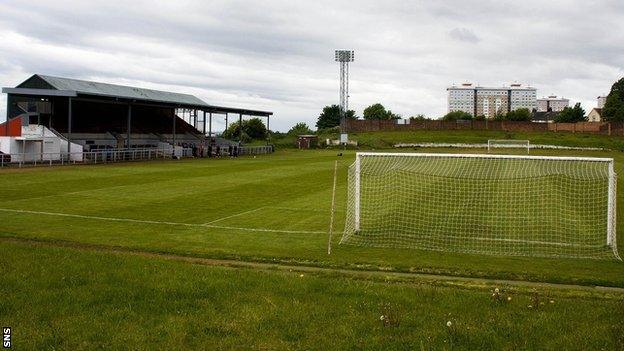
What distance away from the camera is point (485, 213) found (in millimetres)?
19344

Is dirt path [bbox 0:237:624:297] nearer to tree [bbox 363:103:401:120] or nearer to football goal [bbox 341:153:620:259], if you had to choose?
football goal [bbox 341:153:620:259]

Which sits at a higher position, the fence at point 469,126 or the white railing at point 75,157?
the fence at point 469,126

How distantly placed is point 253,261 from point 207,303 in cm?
402

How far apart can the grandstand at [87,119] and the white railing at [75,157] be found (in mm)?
391

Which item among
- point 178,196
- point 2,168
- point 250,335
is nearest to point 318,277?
point 250,335

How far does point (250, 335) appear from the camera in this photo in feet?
23.4

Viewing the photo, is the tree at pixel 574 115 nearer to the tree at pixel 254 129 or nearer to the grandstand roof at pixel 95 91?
the tree at pixel 254 129

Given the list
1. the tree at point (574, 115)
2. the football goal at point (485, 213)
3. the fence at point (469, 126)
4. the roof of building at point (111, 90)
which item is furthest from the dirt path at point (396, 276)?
the tree at point (574, 115)

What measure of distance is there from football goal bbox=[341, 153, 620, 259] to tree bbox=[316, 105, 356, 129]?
366 ft

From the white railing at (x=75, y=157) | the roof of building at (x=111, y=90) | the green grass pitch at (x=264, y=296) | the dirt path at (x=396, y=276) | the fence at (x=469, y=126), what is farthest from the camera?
the fence at (x=469, y=126)

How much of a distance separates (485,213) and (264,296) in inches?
486

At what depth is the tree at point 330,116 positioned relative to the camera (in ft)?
463

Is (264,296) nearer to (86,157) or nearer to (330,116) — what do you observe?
(86,157)

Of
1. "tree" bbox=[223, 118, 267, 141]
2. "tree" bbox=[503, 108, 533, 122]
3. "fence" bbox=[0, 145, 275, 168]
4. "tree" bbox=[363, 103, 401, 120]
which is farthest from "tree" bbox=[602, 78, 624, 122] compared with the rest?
"fence" bbox=[0, 145, 275, 168]
